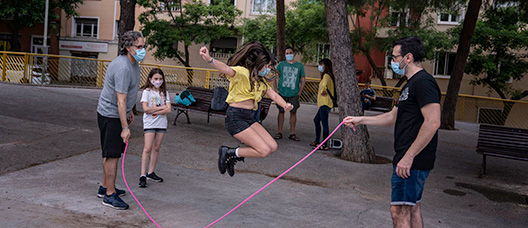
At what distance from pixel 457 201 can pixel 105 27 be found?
38.0 metres

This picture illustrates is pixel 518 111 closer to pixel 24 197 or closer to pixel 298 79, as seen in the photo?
pixel 298 79

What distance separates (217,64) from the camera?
5.16 metres

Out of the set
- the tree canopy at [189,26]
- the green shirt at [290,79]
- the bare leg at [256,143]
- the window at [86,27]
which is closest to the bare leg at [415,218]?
the bare leg at [256,143]

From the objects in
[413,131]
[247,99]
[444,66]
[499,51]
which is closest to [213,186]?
[247,99]

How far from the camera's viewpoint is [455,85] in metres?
17.0

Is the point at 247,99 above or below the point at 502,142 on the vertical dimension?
above

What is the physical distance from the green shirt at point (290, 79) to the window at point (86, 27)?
33831 mm

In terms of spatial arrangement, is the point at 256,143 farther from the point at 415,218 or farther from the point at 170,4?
the point at 170,4

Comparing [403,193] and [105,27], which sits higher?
[105,27]

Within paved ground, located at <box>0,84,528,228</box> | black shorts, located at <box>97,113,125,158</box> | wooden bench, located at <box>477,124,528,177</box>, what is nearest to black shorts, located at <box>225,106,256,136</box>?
paved ground, located at <box>0,84,528,228</box>

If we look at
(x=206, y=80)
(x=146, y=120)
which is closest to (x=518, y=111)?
(x=206, y=80)

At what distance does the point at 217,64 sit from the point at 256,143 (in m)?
1.04

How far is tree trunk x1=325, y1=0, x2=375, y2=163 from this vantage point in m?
9.88

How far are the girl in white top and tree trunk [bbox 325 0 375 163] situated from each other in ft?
13.1
